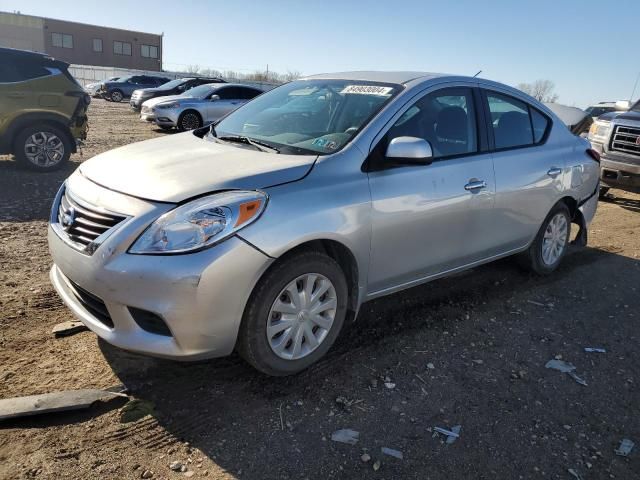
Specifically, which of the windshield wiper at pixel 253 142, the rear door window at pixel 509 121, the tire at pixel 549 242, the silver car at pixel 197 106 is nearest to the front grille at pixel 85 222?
the windshield wiper at pixel 253 142

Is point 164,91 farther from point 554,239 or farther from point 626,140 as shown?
point 554,239

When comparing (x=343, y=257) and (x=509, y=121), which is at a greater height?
(x=509, y=121)

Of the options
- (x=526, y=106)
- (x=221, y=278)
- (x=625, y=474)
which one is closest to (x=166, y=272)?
(x=221, y=278)

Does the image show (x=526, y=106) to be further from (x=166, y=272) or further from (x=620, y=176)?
(x=620, y=176)

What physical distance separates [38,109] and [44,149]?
632 mm

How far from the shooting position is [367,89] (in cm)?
369

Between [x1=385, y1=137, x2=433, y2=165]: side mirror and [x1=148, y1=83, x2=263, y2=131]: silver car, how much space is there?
11886mm

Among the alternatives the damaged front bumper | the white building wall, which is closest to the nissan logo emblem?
the damaged front bumper

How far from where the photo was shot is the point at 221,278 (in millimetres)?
2529

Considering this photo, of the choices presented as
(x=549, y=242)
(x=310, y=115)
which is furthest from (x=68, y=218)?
(x=549, y=242)

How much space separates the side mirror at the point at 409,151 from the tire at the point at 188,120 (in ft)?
40.8

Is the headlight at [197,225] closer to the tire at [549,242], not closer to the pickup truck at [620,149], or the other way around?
the tire at [549,242]

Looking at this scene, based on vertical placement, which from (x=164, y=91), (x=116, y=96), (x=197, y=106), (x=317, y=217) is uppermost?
(x=164, y=91)

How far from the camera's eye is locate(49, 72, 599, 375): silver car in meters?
2.55
